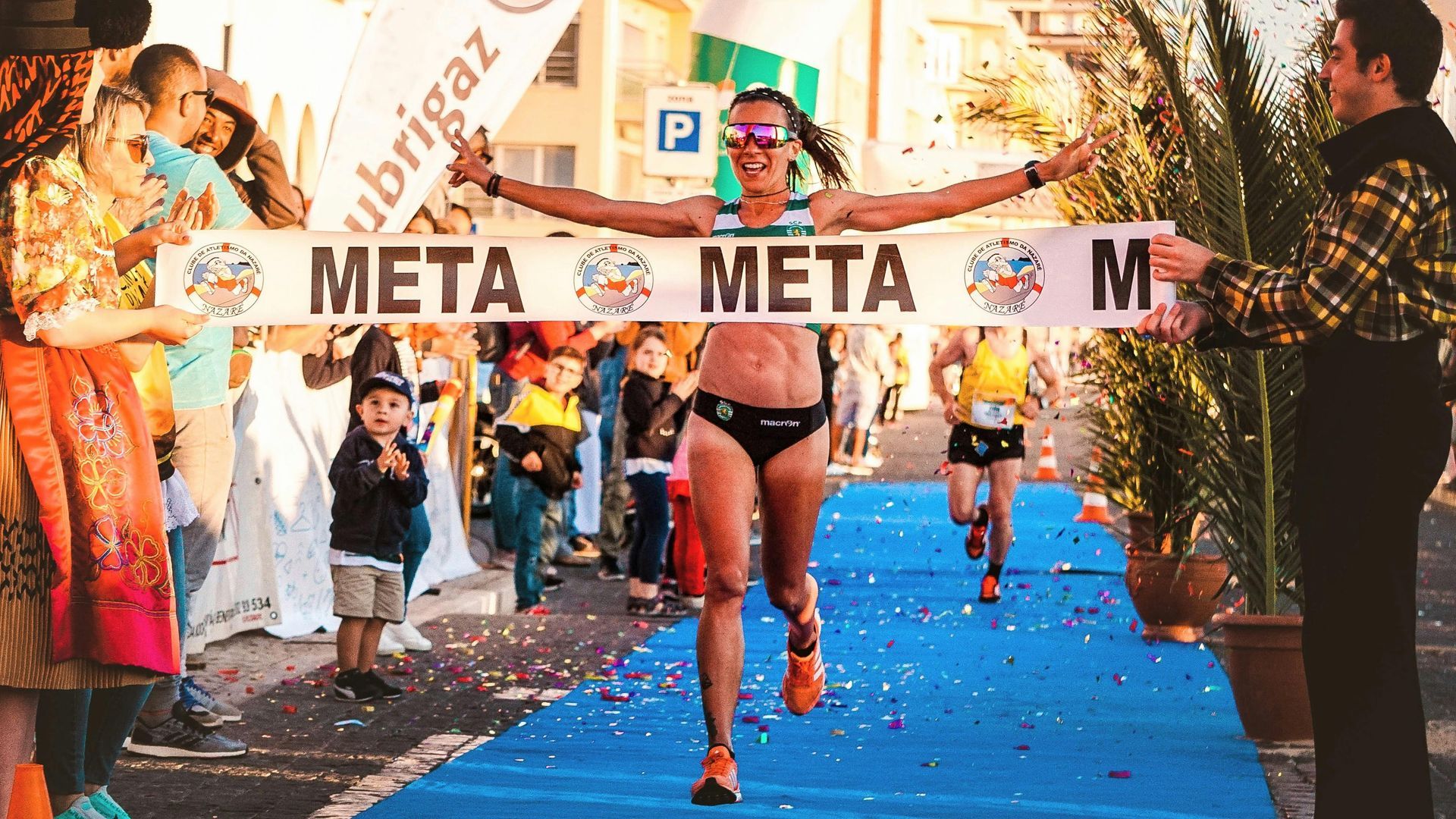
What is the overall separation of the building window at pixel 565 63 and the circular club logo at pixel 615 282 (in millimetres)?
46245

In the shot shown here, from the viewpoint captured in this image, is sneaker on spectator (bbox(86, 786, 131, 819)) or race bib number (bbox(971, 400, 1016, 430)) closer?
sneaker on spectator (bbox(86, 786, 131, 819))

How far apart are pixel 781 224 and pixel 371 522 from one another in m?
3.32

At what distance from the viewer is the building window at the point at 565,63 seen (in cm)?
5238

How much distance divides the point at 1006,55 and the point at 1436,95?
4.70 m

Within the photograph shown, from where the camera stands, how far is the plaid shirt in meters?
5.10

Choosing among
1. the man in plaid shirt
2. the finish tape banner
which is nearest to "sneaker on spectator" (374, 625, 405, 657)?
the finish tape banner

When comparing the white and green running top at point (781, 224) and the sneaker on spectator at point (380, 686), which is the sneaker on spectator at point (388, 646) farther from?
the white and green running top at point (781, 224)

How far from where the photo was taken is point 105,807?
6000mm

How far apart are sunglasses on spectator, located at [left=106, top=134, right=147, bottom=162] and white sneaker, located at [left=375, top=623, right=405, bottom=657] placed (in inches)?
184

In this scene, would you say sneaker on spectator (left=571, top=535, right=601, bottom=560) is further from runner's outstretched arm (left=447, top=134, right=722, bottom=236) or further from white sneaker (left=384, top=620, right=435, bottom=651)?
runner's outstretched arm (left=447, top=134, right=722, bottom=236)

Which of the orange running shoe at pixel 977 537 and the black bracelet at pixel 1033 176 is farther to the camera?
the orange running shoe at pixel 977 537

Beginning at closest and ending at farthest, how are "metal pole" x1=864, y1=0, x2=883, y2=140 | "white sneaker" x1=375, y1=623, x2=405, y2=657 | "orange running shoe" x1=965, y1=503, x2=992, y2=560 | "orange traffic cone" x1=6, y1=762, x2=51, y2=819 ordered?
"orange traffic cone" x1=6, y1=762, x2=51, y2=819 < "white sneaker" x1=375, y1=623, x2=405, y2=657 < "orange running shoe" x1=965, y1=503, x2=992, y2=560 < "metal pole" x1=864, y1=0, x2=883, y2=140

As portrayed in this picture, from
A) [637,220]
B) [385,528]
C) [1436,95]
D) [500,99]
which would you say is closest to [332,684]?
[385,528]

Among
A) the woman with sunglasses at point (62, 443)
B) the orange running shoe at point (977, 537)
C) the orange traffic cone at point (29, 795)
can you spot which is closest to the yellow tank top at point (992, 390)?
the orange running shoe at point (977, 537)
